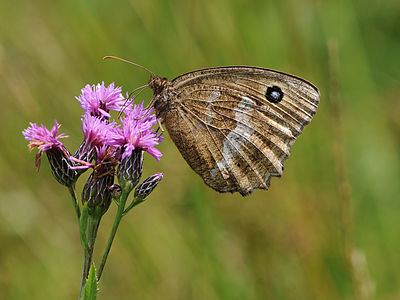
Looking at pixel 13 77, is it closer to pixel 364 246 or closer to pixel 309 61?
pixel 309 61

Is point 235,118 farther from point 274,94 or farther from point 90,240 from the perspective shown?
point 90,240

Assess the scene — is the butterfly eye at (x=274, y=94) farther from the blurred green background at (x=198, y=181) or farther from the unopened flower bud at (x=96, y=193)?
the unopened flower bud at (x=96, y=193)

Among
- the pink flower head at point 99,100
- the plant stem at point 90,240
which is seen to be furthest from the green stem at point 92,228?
the pink flower head at point 99,100

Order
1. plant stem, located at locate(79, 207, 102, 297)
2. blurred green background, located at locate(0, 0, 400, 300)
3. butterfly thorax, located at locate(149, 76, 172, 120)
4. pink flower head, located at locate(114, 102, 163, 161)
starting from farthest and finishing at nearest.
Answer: blurred green background, located at locate(0, 0, 400, 300) < butterfly thorax, located at locate(149, 76, 172, 120) < pink flower head, located at locate(114, 102, 163, 161) < plant stem, located at locate(79, 207, 102, 297)

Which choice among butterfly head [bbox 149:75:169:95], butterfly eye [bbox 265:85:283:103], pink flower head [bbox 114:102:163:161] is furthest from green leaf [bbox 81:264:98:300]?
butterfly eye [bbox 265:85:283:103]

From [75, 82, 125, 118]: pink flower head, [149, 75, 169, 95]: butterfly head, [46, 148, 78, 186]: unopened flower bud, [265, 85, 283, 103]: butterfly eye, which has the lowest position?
[46, 148, 78, 186]: unopened flower bud

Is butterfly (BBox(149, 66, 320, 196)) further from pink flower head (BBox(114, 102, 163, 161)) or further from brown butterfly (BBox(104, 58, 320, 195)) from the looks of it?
pink flower head (BBox(114, 102, 163, 161))

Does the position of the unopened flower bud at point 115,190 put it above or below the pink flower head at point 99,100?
below

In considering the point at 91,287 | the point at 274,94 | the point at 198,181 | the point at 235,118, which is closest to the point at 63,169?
the point at 91,287
